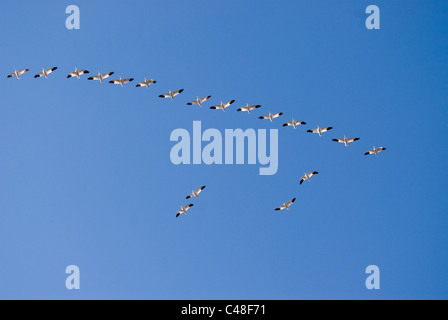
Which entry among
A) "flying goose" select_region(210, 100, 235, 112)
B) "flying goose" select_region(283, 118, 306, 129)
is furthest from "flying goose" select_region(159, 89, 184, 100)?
"flying goose" select_region(283, 118, 306, 129)

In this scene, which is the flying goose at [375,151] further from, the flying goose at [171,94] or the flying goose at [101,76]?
the flying goose at [101,76]

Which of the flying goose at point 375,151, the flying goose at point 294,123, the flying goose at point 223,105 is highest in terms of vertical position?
the flying goose at point 223,105

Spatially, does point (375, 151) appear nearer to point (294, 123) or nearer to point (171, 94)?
point (294, 123)

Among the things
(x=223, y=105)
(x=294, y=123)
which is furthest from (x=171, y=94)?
(x=294, y=123)

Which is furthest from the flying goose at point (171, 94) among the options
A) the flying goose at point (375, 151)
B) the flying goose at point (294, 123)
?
the flying goose at point (375, 151)

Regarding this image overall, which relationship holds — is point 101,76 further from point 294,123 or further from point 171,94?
point 294,123

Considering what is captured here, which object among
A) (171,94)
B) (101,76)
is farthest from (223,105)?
(101,76)

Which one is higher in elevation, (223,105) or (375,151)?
(223,105)

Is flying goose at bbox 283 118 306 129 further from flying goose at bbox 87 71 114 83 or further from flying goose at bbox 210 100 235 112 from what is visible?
flying goose at bbox 87 71 114 83

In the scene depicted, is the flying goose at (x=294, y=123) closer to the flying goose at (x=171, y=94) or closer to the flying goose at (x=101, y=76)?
the flying goose at (x=171, y=94)

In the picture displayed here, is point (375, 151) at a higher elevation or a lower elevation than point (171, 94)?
lower

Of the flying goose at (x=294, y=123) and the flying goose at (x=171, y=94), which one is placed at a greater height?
the flying goose at (x=171, y=94)
